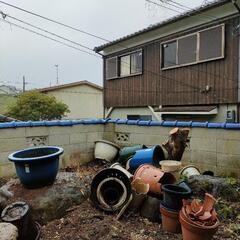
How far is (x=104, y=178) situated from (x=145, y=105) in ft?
26.7

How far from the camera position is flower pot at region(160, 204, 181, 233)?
338cm

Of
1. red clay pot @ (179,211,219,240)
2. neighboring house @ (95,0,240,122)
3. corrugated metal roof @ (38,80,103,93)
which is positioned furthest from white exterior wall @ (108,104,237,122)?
corrugated metal roof @ (38,80,103,93)

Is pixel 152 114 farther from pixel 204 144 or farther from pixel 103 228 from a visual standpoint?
pixel 103 228

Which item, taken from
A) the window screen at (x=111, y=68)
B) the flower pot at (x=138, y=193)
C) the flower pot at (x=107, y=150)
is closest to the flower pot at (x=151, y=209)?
the flower pot at (x=138, y=193)

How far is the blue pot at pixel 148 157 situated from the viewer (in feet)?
16.8

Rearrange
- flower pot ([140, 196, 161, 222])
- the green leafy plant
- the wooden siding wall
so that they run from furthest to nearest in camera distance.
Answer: the green leafy plant, the wooden siding wall, flower pot ([140, 196, 161, 222])

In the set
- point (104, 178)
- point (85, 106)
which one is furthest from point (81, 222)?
point (85, 106)

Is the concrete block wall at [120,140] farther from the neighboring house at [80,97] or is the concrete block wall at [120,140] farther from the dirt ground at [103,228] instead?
the neighboring house at [80,97]

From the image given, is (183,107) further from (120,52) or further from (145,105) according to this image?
(120,52)

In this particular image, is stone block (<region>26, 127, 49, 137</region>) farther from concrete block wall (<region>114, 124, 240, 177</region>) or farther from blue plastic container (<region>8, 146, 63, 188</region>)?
concrete block wall (<region>114, 124, 240, 177</region>)

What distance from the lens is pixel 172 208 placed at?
341cm

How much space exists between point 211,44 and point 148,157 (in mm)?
5592

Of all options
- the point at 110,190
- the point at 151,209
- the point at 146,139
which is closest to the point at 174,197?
the point at 151,209

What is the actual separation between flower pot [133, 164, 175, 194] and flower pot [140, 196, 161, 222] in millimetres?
206
